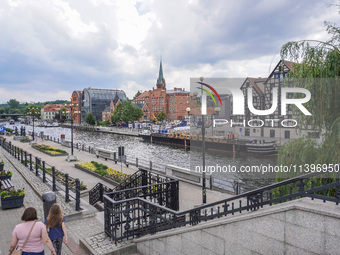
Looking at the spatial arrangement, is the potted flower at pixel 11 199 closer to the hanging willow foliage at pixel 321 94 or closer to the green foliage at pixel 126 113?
the hanging willow foliage at pixel 321 94

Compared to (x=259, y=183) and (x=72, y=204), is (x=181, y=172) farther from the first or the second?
(x=259, y=183)

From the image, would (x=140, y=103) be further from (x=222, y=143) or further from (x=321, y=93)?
(x=321, y=93)

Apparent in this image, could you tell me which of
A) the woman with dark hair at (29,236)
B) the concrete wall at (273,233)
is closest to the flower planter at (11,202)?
the woman with dark hair at (29,236)

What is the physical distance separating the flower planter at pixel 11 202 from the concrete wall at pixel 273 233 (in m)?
7.78

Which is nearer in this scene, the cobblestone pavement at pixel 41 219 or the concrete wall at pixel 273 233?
the concrete wall at pixel 273 233

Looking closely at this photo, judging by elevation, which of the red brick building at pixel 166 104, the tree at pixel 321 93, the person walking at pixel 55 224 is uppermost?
the red brick building at pixel 166 104

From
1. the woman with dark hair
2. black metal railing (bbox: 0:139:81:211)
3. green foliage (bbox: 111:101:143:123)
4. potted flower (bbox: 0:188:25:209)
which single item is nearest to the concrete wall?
the woman with dark hair

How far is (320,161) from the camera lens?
304 inches

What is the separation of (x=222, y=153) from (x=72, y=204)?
3683 centimetres

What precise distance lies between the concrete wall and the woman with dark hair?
2.89 meters

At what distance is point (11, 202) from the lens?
34.7ft

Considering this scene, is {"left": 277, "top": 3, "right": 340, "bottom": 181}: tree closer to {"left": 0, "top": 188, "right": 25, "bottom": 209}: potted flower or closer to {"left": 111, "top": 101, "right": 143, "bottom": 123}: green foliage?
{"left": 0, "top": 188, "right": 25, "bottom": 209}: potted flower

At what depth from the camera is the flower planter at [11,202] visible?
1044 cm

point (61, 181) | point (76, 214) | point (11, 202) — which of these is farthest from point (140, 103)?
point (76, 214)
